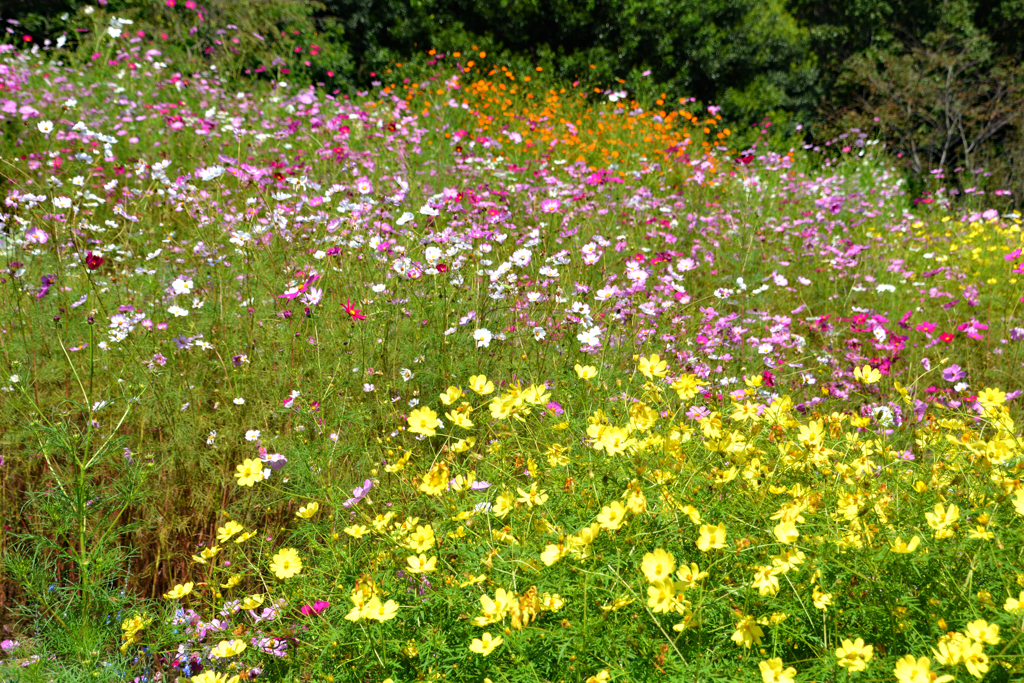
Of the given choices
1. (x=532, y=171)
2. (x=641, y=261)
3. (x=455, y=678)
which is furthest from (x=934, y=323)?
(x=455, y=678)

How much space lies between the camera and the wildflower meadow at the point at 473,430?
133 centimetres

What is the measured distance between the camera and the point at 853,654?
3.75 ft

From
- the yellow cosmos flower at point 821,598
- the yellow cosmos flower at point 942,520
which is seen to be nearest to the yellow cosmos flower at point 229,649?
the yellow cosmos flower at point 821,598

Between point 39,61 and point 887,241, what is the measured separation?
6825 mm

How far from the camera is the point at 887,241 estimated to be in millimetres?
5266

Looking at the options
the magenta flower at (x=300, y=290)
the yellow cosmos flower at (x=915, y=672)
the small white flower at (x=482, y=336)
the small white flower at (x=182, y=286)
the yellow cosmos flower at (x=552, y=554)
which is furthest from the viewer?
the small white flower at (x=182, y=286)

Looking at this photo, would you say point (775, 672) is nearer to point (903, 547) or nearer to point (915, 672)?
point (915, 672)

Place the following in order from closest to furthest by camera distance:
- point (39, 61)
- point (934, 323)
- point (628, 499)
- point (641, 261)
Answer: point (628, 499) < point (641, 261) < point (934, 323) < point (39, 61)

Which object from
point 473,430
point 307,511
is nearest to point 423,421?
point 307,511

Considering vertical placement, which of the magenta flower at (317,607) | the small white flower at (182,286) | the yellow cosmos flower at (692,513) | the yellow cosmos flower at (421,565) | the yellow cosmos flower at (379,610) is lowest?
the small white flower at (182,286)

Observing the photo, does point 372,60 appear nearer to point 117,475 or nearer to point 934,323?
point 934,323

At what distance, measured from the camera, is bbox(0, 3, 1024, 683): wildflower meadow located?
1331 millimetres

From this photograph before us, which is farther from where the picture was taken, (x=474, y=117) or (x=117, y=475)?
(x=474, y=117)

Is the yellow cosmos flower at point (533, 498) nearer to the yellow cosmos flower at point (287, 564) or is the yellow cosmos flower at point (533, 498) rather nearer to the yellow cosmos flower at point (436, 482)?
the yellow cosmos flower at point (436, 482)
